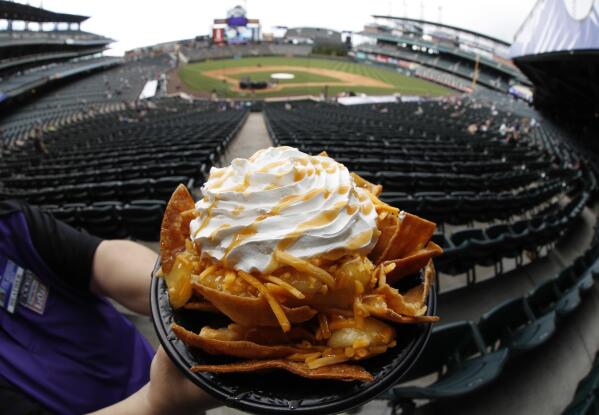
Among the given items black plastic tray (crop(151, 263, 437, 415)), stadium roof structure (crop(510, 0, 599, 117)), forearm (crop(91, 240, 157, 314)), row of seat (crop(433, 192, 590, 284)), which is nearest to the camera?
black plastic tray (crop(151, 263, 437, 415))

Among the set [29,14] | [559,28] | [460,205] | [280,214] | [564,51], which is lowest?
[460,205]

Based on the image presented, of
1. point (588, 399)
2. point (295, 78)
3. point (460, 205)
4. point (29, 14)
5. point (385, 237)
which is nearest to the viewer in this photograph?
point (385, 237)

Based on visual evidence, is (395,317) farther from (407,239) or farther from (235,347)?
(235,347)

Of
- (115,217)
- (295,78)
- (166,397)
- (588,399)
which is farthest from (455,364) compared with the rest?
(295,78)

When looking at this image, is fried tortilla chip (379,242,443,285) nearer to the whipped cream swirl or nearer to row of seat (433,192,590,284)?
the whipped cream swirl

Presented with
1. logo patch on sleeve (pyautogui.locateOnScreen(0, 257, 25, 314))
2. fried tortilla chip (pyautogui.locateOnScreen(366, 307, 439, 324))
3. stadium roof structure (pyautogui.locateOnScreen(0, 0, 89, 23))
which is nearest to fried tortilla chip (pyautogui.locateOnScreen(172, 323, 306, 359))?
fried tortilla chip (pyautogui.locateOnScreen(366, 307, 439, 324))

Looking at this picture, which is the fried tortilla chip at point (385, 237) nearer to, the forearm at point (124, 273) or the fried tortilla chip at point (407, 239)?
the fried tortilla chip at point (407, 239)

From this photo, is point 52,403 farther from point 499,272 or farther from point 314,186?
point 499,272
